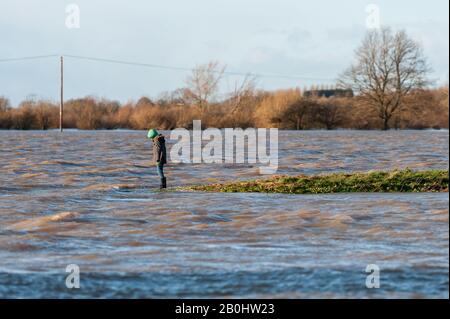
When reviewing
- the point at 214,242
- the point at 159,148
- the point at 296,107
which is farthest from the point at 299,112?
the point at 214,242

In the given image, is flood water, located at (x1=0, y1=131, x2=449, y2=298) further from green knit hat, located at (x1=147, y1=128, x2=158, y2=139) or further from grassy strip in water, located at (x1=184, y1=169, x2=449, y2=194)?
green knit hat, located at (x1=147, y1=128, x2=158, y2=139)

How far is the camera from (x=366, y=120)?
97938 millimetres

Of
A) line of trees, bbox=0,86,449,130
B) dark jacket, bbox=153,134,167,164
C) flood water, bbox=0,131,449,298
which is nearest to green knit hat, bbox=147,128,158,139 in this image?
dark jacket, bbox=153,134,167,164

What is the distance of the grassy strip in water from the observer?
23.9 m

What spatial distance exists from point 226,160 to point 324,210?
70.6 ft

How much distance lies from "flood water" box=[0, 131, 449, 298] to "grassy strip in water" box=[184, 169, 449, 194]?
3.23ft

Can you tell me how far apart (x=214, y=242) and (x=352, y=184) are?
9792mm

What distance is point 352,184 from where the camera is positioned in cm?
2441

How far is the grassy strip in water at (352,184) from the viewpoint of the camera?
2388 cm

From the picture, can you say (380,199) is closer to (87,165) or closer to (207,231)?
(207,231)

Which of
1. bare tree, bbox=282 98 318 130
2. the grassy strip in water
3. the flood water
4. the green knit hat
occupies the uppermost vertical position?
bare tree, bbox=282 98 318 130

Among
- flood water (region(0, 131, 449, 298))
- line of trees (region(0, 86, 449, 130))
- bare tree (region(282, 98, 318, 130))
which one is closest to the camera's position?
flood water (region(0, 131, 449, 298))

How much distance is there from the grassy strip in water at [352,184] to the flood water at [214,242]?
3.23 feet

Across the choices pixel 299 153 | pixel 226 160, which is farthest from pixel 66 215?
pixel 299 153
